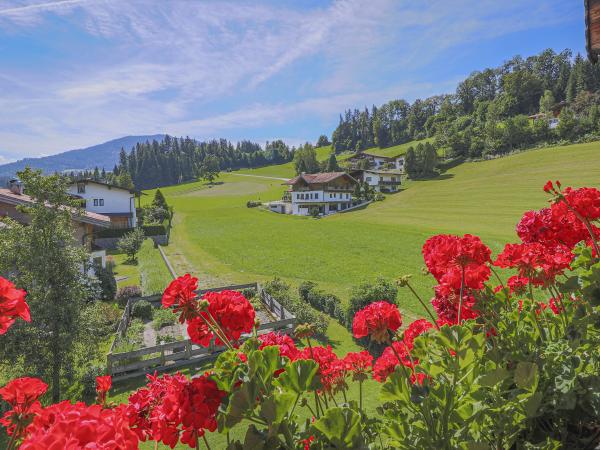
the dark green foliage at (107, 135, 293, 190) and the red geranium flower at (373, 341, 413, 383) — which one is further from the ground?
the dark green foliage at (107, 135, 293, 190)

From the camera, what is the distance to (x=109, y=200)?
37.9 meters

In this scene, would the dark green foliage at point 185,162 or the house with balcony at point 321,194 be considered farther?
the dark green foliage at point 185,162

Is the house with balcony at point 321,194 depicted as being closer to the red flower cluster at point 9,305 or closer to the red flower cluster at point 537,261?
the red flower cluster at point 537,261

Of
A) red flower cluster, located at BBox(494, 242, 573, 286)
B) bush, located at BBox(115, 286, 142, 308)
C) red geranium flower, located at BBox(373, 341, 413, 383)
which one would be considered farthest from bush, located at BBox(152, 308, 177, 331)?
red flower cluster, located at BBox(494, 242, 573, 286)

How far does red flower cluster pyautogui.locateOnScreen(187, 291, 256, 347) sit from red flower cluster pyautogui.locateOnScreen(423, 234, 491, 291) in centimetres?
118

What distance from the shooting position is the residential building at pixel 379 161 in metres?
82.6

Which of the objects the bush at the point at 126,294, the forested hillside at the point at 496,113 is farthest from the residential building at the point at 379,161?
the bush at the point at 126,294

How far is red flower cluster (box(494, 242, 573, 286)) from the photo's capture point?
210 centimetres

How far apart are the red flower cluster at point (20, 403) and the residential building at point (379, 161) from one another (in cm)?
8338

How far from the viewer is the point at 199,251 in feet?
99.3

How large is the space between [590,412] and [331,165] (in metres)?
87.9

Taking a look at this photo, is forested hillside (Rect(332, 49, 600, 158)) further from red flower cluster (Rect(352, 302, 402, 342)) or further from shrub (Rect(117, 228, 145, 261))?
red flower cluster (Rect(352, 302, 402, 342))

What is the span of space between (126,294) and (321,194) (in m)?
39.4

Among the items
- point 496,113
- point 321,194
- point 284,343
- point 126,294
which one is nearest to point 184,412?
point 284,343
